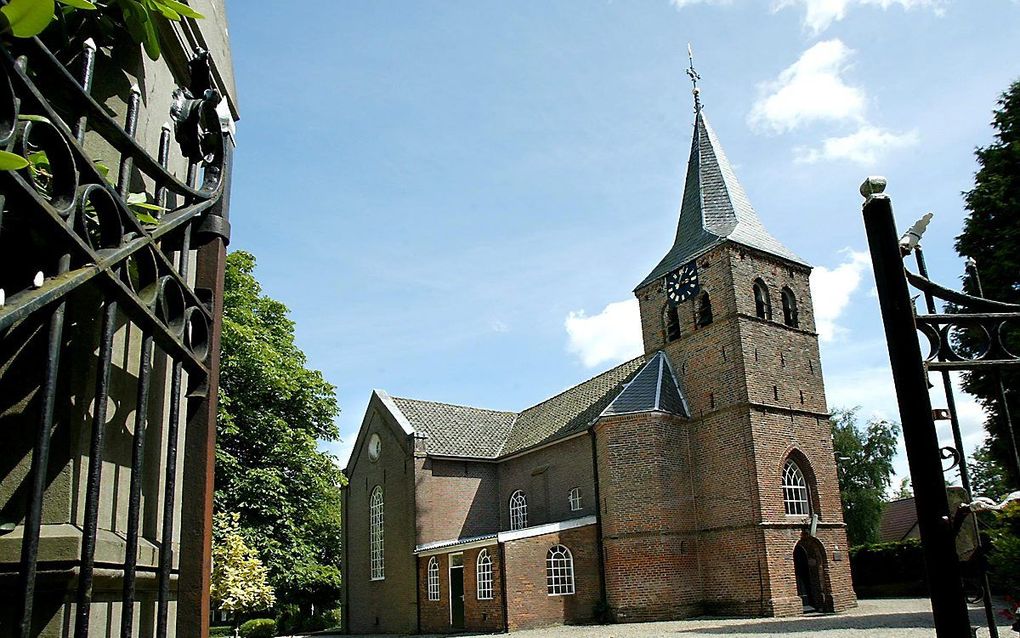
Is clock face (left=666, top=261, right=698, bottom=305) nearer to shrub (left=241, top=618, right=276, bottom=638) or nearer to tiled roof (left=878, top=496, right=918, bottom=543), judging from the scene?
shrub (left=241, top=618, right=276, bottom=638)

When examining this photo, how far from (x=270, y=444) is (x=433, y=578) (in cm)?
893

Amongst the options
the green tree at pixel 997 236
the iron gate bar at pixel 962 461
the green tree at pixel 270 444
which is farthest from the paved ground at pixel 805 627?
the iron gate bar at pixel 962 461

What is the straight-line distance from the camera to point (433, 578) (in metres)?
28.1

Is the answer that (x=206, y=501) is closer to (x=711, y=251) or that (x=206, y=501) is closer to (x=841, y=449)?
(x=711, y=251)

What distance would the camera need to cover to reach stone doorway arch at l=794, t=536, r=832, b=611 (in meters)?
23.4

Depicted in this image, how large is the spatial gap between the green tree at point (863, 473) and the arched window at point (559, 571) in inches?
844

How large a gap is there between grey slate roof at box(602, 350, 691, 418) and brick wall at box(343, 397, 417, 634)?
970 cm

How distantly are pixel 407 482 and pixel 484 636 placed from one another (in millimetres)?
9356

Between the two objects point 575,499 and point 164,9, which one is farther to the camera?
point 575,499

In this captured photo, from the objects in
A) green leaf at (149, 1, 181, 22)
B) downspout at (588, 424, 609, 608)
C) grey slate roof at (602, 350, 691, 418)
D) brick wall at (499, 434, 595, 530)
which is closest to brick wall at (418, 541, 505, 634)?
downspout at (588, 424, 609, 608)

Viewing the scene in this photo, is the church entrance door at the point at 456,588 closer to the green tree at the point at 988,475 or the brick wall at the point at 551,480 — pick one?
the brick wall at the point at 551,480

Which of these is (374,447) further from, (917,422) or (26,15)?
(26,15)

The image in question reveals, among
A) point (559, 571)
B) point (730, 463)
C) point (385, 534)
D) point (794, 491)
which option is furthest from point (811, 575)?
point (385, 534)

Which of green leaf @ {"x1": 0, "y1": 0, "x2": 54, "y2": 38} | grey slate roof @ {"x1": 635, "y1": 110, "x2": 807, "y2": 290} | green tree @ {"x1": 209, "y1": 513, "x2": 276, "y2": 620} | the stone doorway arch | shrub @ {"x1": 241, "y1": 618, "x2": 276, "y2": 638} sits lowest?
shrub @ {"x1": 241, "y1": 618, "x2": 276, "y2": 638}
